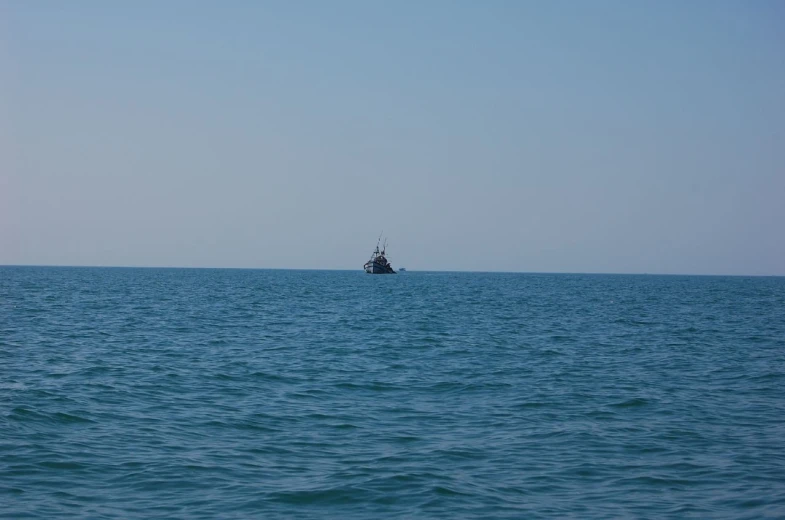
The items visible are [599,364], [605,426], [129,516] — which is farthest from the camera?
[599,364]

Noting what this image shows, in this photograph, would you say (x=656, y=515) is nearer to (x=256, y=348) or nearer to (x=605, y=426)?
(x=605, y=426)

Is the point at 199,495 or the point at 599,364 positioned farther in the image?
the point at 599,364

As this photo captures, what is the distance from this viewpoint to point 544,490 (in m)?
12.8

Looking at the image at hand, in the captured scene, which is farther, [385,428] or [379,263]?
[379,263]

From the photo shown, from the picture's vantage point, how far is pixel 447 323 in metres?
47.3

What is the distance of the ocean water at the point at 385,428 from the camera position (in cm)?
1212

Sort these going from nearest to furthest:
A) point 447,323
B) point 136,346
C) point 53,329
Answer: point 136,346
point 53,329
point 447,323

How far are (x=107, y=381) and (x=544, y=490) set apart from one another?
14.4m

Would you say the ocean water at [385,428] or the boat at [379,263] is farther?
the boat at [379,263]

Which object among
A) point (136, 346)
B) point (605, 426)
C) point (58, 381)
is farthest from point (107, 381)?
point (605, 426)

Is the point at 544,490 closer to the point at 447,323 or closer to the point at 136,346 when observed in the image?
the point at 136,346

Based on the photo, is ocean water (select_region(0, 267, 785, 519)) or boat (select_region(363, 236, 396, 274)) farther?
boat (select_region(363, 236, 396, 274))

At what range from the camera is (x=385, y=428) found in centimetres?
1712

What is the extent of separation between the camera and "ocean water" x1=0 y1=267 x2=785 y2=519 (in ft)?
39.8
